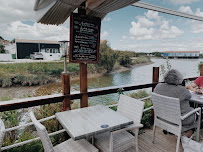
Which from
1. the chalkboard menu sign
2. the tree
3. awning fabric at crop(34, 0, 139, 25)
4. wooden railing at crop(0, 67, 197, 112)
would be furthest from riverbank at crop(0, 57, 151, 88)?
awning fabric at crop(34, 0, 139, 25)

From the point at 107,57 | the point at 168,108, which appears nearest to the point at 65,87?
the point at 168,108

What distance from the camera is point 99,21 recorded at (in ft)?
7.41

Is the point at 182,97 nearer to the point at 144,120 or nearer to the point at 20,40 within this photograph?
the point at 144,120

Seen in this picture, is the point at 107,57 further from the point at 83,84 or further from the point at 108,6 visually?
the point at 108,6

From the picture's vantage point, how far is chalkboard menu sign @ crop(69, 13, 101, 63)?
206 centimetres

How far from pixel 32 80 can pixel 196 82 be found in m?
6.53

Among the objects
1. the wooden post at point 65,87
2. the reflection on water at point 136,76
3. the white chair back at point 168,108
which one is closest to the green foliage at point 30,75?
the reflection on water at point 136,76

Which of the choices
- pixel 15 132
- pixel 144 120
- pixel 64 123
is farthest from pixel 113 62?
pixel 64 123

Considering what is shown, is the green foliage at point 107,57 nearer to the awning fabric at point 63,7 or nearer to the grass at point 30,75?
the grass at point 30,75

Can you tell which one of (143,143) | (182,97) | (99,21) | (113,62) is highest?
(99,21)

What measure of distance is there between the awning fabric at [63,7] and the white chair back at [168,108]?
4.24ft

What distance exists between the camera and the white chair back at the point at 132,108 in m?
1.86

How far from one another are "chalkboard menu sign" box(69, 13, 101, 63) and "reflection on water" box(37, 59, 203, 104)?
1.08 m

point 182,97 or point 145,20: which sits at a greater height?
point 145,20
